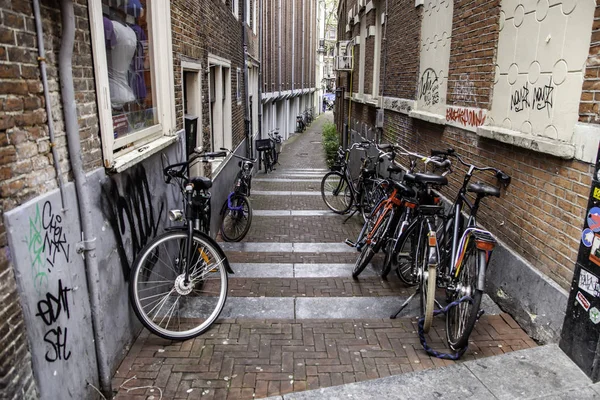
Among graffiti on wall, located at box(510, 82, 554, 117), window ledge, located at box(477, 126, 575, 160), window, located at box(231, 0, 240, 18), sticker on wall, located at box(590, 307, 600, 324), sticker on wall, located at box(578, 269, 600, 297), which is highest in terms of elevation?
window, located at box(231, 0, 240, 18)

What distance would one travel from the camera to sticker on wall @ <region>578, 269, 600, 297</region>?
9.51 feet

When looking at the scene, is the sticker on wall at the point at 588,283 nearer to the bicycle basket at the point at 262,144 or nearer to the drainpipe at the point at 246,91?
the drainpipe at the point at 246,91

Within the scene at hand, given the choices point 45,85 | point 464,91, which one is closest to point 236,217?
point 464,91

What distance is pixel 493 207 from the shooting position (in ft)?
14.8

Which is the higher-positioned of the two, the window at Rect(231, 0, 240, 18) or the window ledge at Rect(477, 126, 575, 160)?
the window at Rect(231, 0, 240, 18)

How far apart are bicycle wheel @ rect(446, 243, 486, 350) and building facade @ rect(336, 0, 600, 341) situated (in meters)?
0.55

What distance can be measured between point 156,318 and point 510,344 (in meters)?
2.94

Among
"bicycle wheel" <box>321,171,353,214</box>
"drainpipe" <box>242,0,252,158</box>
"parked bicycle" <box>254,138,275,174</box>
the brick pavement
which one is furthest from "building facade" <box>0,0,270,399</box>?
"parked bicycle" <box>254,138,275,174</box>

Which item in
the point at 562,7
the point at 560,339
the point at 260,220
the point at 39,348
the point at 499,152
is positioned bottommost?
the point at 260,220

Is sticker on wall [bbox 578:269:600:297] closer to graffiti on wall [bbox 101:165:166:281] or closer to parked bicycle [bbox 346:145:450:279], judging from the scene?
parked bicycle [bbox 346:145:450:279]

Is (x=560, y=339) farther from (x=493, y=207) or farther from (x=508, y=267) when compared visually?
(x=493, y=207)

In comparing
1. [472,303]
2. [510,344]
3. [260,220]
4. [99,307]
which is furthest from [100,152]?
[260,220]

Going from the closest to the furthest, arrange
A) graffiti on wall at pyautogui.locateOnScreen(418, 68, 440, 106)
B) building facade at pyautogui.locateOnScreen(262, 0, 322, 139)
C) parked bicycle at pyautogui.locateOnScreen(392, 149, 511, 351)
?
parked bicycle at pyautogui.locateOnScreen(392, 149, 511, 351) < graffiti on wall at pyautogui.locateOnScreen(418, 68, 440, 106) < building facade at pyautogui.locateOnScreen(262, 0, 322, 139)

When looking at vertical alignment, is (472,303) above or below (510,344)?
above
